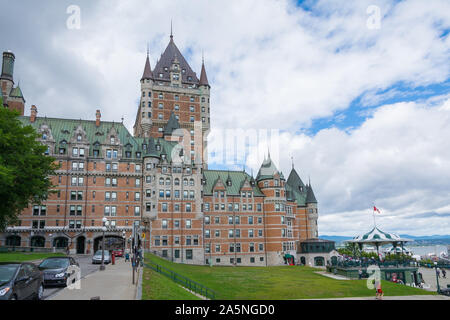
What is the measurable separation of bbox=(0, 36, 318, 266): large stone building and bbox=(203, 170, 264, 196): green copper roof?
24 cm

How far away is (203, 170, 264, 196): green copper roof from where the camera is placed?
75.5m

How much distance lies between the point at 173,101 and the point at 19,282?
76129mm

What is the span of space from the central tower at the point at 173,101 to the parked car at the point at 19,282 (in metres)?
64.7

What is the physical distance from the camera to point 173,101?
87688 millimetres

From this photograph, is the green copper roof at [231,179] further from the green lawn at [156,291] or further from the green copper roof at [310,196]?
the green lawn at [156,291]

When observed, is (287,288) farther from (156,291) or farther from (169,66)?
(169,66)

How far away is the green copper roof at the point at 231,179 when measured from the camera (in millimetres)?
75525

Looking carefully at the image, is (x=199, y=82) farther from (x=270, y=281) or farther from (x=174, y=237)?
(x=270, y=281)

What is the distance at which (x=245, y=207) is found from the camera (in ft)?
248

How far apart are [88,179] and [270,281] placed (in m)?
38.2

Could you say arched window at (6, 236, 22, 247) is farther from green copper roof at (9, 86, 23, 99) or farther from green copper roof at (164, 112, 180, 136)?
green copper roof at (164, 112, 180, 136)

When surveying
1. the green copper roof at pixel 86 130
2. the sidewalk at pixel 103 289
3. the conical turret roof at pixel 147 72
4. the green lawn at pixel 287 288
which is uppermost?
the conical turret roof at pixel 147 72

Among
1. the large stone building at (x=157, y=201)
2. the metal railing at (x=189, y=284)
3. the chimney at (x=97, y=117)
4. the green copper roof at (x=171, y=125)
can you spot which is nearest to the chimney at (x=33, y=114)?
the large stone building at (x=157, y=201)
